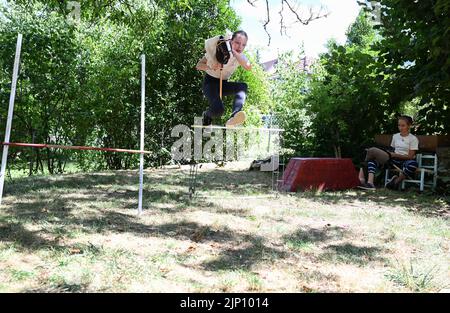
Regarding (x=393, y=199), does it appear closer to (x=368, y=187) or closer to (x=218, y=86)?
(x=368, y=187)

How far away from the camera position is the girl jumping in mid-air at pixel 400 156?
6.33 metres

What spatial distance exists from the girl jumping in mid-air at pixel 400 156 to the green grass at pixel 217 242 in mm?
1033

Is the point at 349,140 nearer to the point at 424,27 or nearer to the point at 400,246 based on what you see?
the point at 424,27

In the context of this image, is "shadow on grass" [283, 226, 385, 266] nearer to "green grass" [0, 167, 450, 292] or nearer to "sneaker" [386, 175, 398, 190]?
"green grass" [0, 167, 450, 292]

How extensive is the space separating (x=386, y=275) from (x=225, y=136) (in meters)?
6.87

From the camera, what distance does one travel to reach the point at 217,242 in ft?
10.2

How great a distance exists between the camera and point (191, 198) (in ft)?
16.0

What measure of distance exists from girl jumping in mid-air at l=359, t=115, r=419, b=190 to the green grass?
1.03m

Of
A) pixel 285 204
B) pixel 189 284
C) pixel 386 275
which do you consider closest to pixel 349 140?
pixel 285 204

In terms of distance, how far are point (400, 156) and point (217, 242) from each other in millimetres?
4274

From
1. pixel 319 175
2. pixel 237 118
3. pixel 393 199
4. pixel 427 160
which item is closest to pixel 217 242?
pixel 237 118

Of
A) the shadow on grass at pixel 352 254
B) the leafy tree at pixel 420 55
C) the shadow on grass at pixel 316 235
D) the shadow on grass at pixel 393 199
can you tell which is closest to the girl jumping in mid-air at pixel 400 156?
the shadow on grass at pixel 393 199

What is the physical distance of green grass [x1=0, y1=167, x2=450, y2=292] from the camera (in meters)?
2.27
